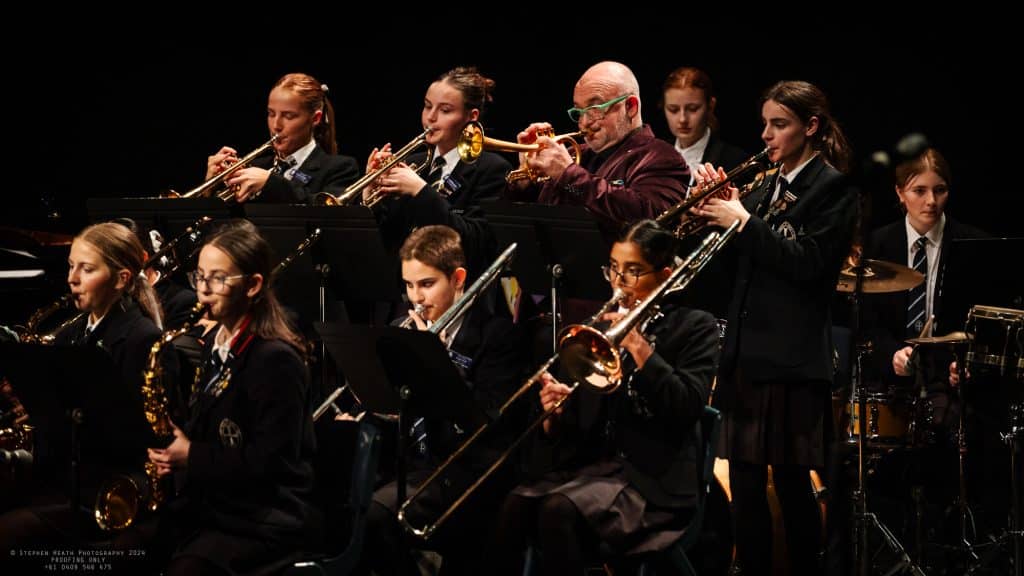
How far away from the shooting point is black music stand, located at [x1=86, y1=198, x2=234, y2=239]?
188 inches

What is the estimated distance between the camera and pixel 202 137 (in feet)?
23.5

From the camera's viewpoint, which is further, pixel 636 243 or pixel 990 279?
pixel 990 279

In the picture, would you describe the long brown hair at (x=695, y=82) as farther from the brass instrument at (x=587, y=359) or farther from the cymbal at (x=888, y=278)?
the brass instrument at (x=587, y=359)

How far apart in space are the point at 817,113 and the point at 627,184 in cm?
72

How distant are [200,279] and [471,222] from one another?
1353 millimetres

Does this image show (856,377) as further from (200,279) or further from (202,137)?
(202,137)

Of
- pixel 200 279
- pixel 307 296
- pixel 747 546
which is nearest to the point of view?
pixel 200 279

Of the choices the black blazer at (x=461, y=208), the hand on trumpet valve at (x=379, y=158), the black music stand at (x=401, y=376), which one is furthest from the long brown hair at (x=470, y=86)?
the black music stand at (x=401, y=376)

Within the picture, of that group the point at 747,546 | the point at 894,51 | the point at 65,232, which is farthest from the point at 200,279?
the point at 894,51

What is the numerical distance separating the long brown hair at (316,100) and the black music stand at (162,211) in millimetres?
687

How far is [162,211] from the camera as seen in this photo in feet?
16.0

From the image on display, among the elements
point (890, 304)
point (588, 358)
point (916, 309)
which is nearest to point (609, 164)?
point (588, 358)

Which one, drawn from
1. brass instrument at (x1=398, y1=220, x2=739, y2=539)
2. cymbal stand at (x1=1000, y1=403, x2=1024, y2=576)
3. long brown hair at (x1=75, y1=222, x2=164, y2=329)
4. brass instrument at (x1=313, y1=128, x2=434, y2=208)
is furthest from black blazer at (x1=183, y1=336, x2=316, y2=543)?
cymbal stand at (x1=1000, y1=403, x2=1024, y2=576)

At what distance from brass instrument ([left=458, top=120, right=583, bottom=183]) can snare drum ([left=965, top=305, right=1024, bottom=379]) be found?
1544 millimetres
